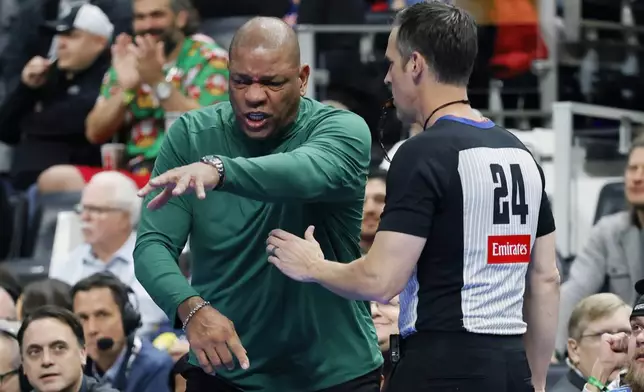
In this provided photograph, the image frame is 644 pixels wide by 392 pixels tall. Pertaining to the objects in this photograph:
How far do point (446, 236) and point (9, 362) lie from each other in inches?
115

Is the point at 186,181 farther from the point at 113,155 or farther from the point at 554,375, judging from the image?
the point at 113,155

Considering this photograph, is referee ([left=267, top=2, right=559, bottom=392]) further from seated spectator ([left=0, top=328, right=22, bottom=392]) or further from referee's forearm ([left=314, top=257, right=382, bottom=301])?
seated spectator ([left=0, top=328, right=22, bottom=392])

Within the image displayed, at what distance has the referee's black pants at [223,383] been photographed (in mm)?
3955

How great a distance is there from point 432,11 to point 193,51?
4637mm

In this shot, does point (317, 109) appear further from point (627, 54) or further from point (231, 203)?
point (627, 54)

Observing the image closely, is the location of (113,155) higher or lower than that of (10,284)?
higher

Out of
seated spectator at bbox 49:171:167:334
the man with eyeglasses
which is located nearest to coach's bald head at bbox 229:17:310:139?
the man with eyeglasses

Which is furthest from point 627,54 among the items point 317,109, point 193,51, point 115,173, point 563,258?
point 317,109

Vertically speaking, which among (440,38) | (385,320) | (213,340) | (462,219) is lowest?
(385,320)

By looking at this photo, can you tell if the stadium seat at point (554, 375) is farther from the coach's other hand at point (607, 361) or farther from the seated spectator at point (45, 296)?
the seated spectator at point (45, 296)

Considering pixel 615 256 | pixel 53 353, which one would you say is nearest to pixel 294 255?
pixel 53 353

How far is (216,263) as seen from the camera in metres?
3.94

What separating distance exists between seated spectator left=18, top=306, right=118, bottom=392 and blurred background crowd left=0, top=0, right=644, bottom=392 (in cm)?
93

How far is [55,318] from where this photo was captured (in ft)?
18.6
